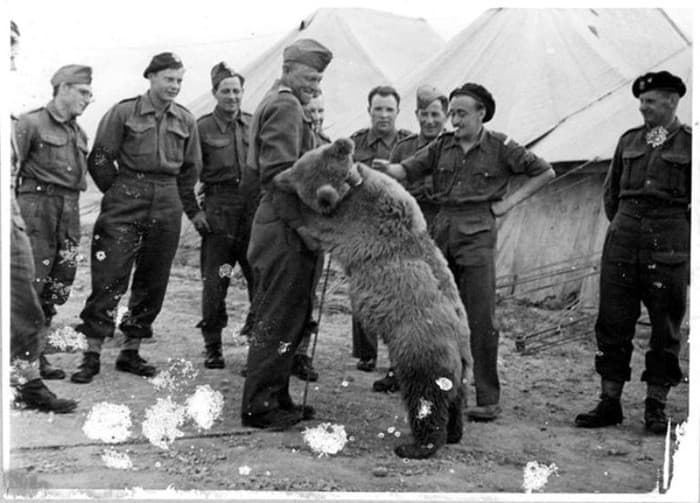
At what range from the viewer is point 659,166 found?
4031 millimetres

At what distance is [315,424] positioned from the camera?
13.2ft

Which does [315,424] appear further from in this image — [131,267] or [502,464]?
[131,267]

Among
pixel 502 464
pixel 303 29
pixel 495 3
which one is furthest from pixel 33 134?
pixel 502 464

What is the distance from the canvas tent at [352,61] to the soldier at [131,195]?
638 millimetres

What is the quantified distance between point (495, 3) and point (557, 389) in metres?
2.13

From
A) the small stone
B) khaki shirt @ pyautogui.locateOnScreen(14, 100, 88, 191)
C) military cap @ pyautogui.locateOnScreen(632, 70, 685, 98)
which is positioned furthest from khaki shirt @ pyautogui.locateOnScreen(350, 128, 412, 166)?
the small stone

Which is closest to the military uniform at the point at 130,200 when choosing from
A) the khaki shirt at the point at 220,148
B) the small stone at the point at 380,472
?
the khaki shirt at the point at 220,148

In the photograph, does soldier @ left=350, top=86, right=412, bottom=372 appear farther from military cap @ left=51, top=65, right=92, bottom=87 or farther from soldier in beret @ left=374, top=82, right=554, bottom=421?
military cap @ left=51, top=65, right=92, bottom=87

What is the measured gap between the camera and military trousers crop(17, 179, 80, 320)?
413 cm

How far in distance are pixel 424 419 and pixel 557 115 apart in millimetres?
3683

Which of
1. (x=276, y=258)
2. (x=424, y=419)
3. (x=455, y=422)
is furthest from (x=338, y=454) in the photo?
(x=276, y=258)

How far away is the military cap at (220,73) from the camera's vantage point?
485 cm

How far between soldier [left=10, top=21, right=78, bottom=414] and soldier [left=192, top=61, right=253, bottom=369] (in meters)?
1.17

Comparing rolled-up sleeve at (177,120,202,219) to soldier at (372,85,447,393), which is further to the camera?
soldier at (372,85,447,393)
